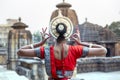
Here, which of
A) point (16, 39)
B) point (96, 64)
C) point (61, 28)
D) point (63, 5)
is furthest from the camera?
point (63, 5)

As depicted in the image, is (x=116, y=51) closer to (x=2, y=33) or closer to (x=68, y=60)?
(x=68, y=60)

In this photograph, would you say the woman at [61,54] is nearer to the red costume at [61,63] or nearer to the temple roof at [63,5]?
the red costume at [61,63]

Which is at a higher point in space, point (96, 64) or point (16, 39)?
point (16, 39)

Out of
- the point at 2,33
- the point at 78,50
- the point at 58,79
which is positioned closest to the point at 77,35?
the point at 78,50

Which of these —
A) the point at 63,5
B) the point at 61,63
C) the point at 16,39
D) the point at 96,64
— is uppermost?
the point at 63,5

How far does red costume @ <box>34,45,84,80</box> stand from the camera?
9.41 feet

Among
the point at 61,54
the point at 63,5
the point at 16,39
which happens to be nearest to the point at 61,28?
the point at 61,54

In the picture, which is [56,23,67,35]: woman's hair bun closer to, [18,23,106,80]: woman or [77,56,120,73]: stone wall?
[18,23,106,80]: woman

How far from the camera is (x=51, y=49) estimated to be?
2.91 meters

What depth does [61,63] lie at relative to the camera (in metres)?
2.87

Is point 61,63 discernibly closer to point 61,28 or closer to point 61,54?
point 61,54

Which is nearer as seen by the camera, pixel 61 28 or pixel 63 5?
pixel 61 28

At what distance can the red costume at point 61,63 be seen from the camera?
287 cm

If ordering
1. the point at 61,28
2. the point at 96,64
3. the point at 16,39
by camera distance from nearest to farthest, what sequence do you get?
the point at 61,28 → the point at 16,39 → the point at 96,64
